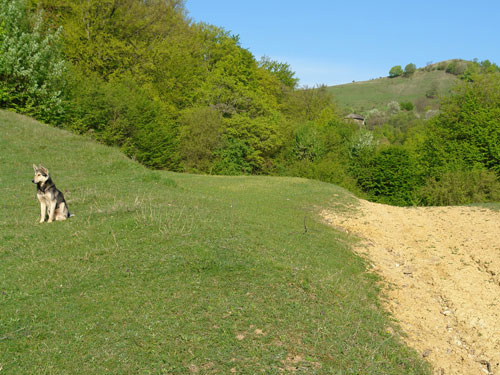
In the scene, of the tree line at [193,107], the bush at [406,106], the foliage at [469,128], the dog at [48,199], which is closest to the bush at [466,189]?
the tree line at [193,107]

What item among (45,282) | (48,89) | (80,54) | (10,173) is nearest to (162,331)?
(45,282)

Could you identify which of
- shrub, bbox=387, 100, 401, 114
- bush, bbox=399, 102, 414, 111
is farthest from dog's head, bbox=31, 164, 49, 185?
bush, bbox=399, 102, 414, 111

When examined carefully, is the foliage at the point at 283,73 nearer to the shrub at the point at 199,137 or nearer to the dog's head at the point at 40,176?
the shrub at the point at 199,137

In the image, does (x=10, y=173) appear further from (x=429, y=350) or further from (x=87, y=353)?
(x=429, y=350)

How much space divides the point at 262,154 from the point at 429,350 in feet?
163

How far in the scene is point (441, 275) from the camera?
483 inches

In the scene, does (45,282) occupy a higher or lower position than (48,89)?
lower

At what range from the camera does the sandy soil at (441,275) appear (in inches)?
315

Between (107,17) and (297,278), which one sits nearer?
A: (297,278)

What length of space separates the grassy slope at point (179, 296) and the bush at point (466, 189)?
27376 millimetres

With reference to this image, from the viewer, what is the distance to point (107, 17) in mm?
45688

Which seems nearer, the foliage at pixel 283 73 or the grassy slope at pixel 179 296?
the grassy slope at pixel 179 296

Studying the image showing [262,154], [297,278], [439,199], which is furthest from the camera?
[262,154]

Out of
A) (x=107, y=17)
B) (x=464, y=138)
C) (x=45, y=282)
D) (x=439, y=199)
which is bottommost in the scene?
(x=439, y=199)
